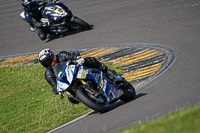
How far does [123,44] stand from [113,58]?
968mm

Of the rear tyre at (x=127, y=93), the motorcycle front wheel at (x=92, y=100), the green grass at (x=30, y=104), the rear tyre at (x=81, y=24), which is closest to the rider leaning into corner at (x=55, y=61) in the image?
the rear tyre at (x=127, y=93)

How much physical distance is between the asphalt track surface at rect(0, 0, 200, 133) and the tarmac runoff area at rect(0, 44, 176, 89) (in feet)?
0.91

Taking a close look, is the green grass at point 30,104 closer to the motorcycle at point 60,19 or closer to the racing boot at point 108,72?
the racing boot at point 108,72

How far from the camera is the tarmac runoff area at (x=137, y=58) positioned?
367 inches

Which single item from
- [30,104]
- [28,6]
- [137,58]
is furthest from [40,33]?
[137,58]

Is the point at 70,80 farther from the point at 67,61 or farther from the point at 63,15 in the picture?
the point at 63,15

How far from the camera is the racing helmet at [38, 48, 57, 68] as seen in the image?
728 cm

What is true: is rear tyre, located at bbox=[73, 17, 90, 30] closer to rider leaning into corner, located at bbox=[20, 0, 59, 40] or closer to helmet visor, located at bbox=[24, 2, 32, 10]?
rider leaning into corner, located at bbox=[20, 0, 59, 40]

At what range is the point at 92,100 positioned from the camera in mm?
6684

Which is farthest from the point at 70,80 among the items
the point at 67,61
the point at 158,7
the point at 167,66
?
the point at 158,7

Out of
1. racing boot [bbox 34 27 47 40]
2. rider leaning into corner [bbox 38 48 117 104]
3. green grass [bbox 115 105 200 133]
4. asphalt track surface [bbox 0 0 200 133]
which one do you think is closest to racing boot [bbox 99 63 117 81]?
rider leaning into corner [bbox 38 48 117 104]

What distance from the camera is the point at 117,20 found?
1427 centimetres

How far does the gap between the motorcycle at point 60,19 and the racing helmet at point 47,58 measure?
6508 millimetres

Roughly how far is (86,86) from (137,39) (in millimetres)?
5603
